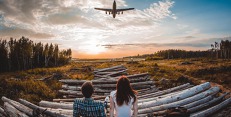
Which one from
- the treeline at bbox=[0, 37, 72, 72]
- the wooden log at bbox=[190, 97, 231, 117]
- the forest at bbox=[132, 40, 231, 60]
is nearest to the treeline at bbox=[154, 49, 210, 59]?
the forest at bbox=[132, 40, 231, 60]

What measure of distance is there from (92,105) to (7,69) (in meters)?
44.2

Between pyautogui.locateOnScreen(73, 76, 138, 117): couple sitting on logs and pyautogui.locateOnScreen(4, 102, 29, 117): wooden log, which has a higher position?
pyautogui.locateOnScreen(73, 76, 138, 117): couple sitting on logs

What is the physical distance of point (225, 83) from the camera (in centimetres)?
1571

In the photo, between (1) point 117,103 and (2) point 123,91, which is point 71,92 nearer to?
(1) point 117,103

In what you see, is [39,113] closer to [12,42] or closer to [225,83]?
[225,83]

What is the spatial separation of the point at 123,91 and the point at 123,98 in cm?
17

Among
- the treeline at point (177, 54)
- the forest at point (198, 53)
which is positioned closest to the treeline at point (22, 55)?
the forest at point (198, 53)

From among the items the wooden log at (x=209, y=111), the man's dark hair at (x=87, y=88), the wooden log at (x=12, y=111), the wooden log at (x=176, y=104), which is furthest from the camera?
the wooden log at (x=176, y=104)

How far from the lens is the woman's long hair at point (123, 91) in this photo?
4562 mm

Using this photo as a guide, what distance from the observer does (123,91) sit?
4617mm

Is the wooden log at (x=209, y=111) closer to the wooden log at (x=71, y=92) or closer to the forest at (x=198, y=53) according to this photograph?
the wooden log at (x=71, y=92)

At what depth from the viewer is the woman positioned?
459 centimetres

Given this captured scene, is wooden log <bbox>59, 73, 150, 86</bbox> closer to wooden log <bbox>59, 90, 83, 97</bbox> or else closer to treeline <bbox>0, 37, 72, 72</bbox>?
wooden log <bbox>59, 90, 83, 97</bbox>

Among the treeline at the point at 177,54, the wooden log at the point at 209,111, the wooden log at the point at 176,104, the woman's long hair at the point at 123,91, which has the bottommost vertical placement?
the wooden log at the point at 209,111
